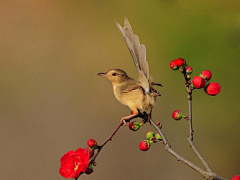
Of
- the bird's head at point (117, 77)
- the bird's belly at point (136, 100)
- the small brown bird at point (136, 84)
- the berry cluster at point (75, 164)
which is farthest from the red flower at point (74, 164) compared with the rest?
the bird's head at point (117, 77)

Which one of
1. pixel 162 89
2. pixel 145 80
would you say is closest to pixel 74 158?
pixel 145 80

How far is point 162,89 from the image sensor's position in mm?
2893

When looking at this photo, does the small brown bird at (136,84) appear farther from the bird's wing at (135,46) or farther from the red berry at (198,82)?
the red berry at (198,82)

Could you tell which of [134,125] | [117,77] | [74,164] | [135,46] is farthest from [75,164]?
[117,77]

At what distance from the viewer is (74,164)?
831 mm

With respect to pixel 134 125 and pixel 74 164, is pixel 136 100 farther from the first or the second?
pixel 74 164

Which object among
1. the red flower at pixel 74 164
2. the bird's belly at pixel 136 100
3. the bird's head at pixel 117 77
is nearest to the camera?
the red flower at pixel 74 164

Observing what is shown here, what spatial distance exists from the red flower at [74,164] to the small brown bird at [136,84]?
5.0 inches

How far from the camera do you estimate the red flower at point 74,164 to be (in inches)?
32.3

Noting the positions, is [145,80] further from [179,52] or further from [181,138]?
[181,138]

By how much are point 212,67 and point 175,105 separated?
54cm

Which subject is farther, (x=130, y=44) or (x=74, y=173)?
(x=130, y=44)

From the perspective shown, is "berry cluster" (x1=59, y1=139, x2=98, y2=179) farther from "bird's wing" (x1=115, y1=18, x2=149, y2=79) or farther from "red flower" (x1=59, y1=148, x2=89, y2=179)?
"bird's wing" (x1=115, y1=18, x2=149, y2=79)

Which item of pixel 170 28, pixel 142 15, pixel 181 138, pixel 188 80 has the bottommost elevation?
pixel 181 138
